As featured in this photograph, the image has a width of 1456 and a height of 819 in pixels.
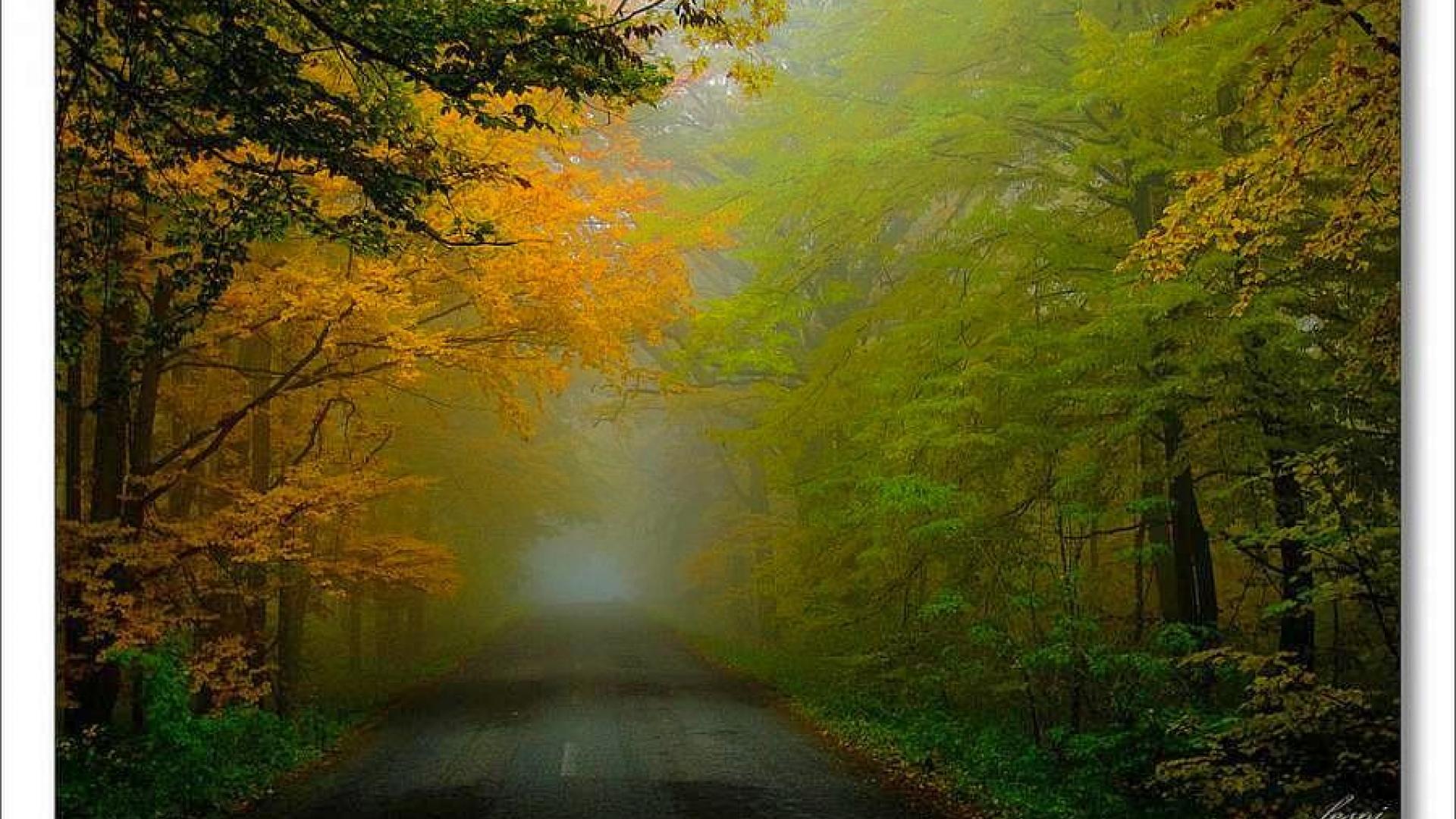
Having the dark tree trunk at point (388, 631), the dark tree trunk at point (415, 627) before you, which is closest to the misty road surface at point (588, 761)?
the dark tree trunk at point (388, 631)

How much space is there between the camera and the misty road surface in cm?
697

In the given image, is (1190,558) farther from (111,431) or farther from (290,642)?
(290,642)

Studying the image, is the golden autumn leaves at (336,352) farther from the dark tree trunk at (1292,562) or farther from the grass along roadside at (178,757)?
the dark tree trunk at (1292,562)

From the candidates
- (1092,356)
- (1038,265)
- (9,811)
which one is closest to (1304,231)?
(1092,356)

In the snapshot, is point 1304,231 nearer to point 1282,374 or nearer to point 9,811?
point 1282,374

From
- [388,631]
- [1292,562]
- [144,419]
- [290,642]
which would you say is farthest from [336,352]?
[388,631]

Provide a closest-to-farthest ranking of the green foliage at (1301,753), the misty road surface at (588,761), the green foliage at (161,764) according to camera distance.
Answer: the green foliage at (1301,753), the green foliage at (161,764), the misty road surface at (588,761)

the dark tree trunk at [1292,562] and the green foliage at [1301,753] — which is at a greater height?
the dark tree trunk at [1292,562]

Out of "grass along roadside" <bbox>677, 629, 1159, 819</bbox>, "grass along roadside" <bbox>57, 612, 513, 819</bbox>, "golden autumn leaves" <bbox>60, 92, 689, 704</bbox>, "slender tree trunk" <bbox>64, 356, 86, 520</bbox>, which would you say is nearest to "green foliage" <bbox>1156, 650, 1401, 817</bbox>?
"grass along roadside" <bbox>677, 629, 1159, 819</bbox>

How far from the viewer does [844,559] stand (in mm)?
12508

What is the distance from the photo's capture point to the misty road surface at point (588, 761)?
6969 millimetres

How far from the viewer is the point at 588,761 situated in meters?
8.58

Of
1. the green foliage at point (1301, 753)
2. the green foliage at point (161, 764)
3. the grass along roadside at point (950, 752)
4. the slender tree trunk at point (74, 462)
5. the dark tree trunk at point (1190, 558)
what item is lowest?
the grass along roadside at point (950, 752)

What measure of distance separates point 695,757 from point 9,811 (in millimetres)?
5166
